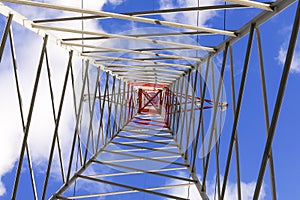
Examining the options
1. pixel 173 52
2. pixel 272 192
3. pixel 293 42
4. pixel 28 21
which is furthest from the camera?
pixel 173 52

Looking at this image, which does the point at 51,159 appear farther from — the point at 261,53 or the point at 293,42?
the point at 293,42

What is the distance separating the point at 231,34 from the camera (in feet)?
24.1

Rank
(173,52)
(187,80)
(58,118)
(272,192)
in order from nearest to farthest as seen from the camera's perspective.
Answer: (272,192), (58,118), (173,52), (187,80)

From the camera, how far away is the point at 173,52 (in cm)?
1158

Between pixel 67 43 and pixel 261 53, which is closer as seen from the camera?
pixel 261 53

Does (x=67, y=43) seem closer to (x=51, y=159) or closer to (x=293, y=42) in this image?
(x=51, y=159)

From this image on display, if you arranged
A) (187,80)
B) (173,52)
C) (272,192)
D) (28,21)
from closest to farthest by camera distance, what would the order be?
1. (272,192)
2. (28,21)
3. (173,52)
4. (187,80)

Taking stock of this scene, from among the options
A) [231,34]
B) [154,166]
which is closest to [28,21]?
[231,34]

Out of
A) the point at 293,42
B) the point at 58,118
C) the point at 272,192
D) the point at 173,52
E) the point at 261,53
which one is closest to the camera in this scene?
the point at 293,42

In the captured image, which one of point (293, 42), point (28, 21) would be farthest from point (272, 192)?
point (28, 21)

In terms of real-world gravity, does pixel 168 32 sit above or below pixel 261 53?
above

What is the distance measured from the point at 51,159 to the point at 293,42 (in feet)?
→ 19.8

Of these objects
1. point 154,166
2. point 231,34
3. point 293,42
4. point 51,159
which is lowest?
point 154,166

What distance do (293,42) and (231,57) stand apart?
344cm
